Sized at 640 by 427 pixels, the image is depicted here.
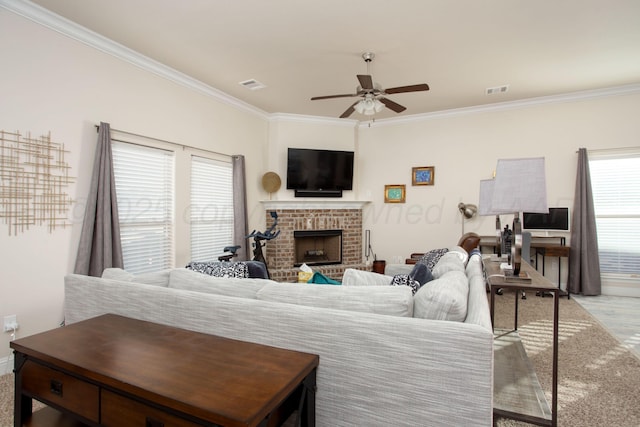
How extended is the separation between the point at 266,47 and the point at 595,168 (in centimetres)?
481

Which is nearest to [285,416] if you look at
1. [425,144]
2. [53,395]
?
[53,395]

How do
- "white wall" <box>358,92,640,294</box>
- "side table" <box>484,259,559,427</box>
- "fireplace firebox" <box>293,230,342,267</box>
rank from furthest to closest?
1. "fireplace firebox" <box>293,230,342,267</box>
2. "white wall" <box>358,92,640,294</box>
3. "side table" <box>484,259,559,427</box>

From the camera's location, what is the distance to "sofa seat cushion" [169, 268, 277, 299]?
1891 millimetres

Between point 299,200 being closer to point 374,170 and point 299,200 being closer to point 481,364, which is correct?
point 374,170

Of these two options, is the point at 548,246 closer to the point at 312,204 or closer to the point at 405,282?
the point at 312,204

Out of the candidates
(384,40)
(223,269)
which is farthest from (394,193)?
(223,269)

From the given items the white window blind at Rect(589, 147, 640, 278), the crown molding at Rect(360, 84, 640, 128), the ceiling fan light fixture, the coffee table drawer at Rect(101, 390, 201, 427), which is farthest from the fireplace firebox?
the coffee table drawer at Rect(101, 390, 201, 427)

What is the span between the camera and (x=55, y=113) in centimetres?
299

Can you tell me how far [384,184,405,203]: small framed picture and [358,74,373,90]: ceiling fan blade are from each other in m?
2.89

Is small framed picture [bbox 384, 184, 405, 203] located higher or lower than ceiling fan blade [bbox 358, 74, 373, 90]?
lower

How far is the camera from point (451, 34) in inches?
128

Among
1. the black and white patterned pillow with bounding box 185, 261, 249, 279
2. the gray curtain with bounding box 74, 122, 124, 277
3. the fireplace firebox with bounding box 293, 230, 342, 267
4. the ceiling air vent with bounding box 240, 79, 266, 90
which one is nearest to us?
the black and white patterned pillow with bounding box 185, 261, 249, 279

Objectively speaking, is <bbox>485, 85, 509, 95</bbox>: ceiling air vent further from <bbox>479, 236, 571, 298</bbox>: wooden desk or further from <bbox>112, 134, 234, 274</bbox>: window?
<bbox>112, 134, 234, 274</bbox>: window

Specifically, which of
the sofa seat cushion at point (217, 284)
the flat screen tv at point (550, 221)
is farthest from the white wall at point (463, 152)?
the sofa seat cushion at point (217, 284)
